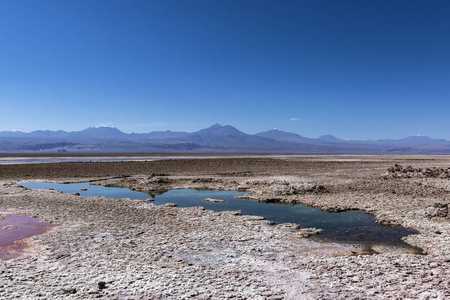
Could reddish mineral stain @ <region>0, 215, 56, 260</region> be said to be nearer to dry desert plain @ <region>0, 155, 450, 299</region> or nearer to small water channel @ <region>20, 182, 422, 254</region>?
dry desert plain @ <region>0, 155, 450, 299</region>

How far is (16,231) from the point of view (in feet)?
37.4

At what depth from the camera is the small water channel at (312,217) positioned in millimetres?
11055

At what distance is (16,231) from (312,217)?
12.4 m

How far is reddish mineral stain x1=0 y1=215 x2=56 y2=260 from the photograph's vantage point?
9.31 m

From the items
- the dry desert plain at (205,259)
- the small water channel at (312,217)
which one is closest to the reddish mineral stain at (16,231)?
the dry desert plain at (205,259)

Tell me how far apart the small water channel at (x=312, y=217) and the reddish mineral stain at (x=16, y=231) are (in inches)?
277

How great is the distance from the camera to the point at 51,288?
682cm

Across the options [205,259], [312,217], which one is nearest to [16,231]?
[205,259]

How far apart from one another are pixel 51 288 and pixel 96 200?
11.6m

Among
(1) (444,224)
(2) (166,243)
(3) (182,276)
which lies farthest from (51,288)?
(1) (444,224)

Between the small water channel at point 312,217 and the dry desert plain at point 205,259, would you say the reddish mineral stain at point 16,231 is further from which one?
the small water channel at point 312,217

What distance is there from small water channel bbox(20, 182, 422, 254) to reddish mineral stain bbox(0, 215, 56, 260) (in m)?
7.05

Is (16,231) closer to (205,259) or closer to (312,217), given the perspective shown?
(205,259)

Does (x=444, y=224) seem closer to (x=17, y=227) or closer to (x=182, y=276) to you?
(x=182, y=276)
